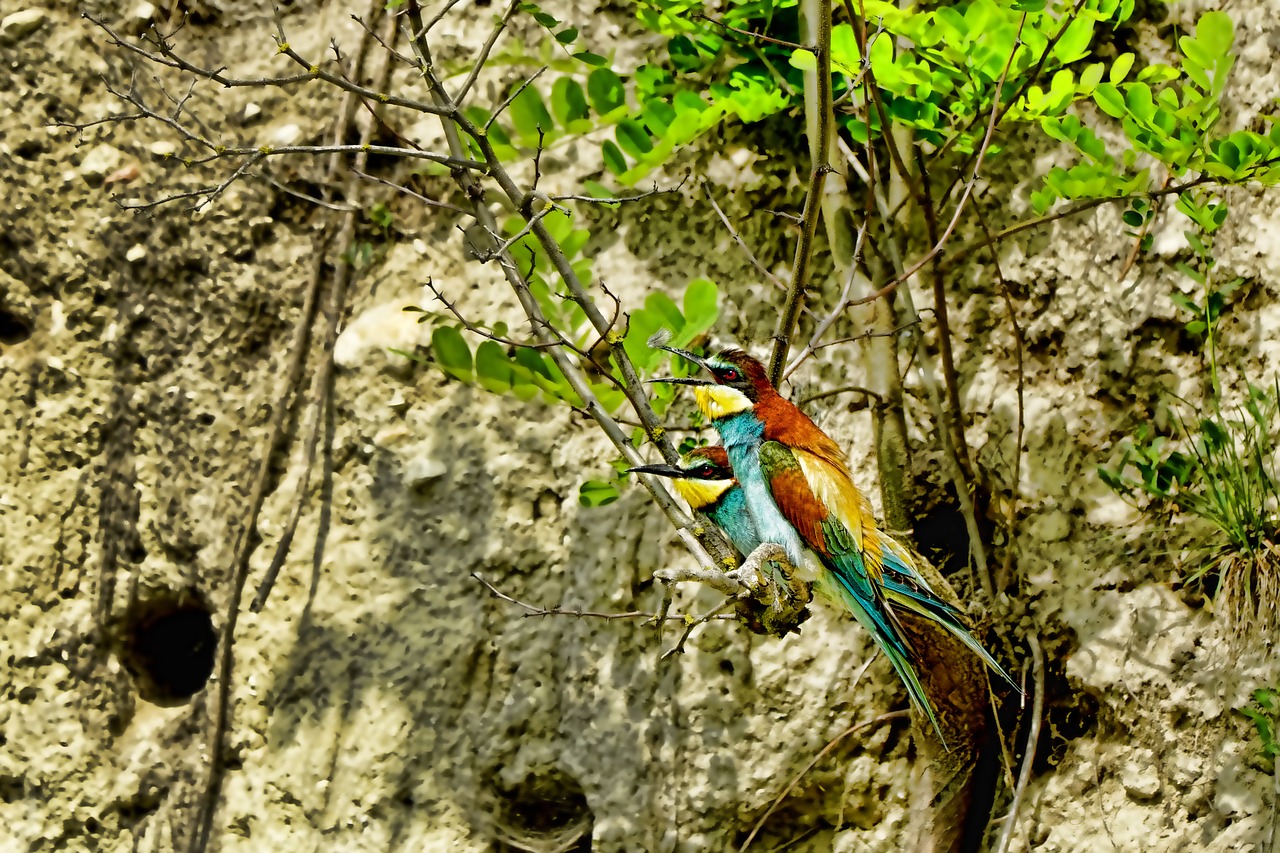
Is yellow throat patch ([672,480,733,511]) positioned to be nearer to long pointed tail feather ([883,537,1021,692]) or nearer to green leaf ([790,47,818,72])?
long pointed tail feather ([883,537,1021,692])

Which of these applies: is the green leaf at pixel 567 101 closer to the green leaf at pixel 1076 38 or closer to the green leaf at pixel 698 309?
the green leaf at pixel 698 309

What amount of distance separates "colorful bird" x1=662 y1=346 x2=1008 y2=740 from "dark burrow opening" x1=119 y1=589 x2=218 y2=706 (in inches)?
63.3

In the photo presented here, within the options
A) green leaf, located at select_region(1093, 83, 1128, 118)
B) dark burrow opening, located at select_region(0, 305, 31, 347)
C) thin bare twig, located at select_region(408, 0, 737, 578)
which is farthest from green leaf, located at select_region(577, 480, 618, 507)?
dark burrow opening, located at select_region(0, 305, 31, 347)

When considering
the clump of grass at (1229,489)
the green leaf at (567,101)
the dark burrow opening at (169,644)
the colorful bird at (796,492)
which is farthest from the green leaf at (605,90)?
the dark burrow opening at (169,644)

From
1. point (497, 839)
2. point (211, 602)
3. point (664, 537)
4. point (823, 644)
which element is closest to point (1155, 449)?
point (823, 644)

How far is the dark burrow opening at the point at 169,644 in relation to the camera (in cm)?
247

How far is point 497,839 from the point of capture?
2209 mm

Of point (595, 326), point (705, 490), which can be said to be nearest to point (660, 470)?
point (705, 490)

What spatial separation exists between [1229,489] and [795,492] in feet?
2.75

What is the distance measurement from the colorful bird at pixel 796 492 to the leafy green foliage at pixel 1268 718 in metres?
0.69

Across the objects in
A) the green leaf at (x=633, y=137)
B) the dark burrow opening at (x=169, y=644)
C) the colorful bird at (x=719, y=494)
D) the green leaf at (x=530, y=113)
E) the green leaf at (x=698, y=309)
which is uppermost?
the green leaf at (x=530, y=113)

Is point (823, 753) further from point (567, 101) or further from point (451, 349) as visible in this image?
point (567, 101)

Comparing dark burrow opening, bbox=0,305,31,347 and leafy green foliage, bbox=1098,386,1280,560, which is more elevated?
dark burrow opening, bbox=0,305,31,347

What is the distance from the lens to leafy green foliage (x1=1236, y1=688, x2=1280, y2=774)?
65.0 inches
